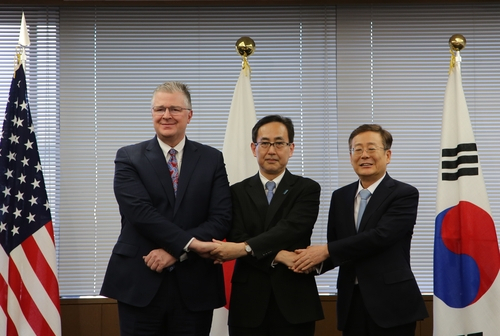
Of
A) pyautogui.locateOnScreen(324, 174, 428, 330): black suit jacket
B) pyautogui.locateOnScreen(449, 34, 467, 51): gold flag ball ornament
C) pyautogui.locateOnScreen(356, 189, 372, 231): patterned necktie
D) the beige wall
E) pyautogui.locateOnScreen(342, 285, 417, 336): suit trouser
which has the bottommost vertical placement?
the beige wall

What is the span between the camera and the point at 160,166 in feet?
8.97

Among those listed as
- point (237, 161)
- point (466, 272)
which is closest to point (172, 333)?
point (237, 161)

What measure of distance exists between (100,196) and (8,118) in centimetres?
90

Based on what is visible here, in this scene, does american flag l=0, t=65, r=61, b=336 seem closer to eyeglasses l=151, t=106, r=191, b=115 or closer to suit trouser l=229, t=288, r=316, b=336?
eyeglasses l=151, t=106, r=191, b=115

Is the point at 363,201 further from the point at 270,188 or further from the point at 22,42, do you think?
the point at 22,42

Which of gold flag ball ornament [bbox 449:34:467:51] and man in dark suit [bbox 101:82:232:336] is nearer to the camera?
man in dark suit [bbox 101:82:232:336]

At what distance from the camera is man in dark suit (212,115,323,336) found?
8.65 ft

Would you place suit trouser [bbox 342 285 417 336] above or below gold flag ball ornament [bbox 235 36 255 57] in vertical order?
below

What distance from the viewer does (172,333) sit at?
2.64 meters

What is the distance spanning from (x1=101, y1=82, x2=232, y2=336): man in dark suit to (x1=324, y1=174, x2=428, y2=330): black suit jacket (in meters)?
0.60

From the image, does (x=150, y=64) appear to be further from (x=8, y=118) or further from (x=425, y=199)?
(x=425, y=199)

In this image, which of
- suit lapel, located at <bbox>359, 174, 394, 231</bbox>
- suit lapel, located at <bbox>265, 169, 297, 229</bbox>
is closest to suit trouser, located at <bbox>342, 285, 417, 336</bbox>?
suit lapel, located at <bbox>359, 174, 394, 231</bbox>

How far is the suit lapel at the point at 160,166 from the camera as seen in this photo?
270 cm

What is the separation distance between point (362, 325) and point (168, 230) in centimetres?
103
